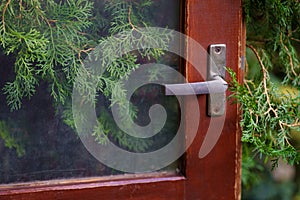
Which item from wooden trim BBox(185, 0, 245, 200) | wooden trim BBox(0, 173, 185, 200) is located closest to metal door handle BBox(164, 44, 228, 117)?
wooden trim BBox(185, 0, 245, 200)

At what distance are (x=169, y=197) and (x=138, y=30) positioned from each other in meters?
0.39

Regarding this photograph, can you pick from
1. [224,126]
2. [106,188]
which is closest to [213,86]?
[224,126]

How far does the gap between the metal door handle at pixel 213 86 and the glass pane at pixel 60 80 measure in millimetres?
44

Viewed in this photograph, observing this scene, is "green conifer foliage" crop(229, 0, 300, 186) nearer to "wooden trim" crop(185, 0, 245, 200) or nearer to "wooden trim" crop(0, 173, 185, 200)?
"wooden trim" crop(185, 0, 245, 200)

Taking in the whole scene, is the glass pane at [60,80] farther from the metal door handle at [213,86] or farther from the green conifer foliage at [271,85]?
the green conifer foliage at [271,85]

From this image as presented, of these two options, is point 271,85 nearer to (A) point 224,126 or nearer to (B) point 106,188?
(A) point 224,126

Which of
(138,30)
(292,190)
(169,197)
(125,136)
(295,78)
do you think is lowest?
(292,190)

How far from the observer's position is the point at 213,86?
114 cm

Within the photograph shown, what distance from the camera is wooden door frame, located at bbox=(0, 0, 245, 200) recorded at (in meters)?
1.11

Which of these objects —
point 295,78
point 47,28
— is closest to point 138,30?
point 47,28

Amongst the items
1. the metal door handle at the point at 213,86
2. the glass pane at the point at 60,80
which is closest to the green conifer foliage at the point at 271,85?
the metal door handle at the point at 213,86

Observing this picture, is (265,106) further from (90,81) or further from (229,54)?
(90,81)

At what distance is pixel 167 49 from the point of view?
114cm

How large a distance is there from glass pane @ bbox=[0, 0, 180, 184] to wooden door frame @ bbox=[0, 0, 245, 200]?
0.03m
